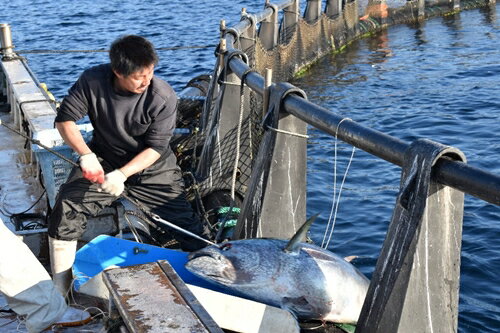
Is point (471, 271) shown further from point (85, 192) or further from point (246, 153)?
point (85, 192)

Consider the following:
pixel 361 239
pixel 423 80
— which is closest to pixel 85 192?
pixel 361 239

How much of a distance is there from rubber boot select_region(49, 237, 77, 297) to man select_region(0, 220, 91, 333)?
0.40m

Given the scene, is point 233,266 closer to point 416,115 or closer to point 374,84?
point 416,115

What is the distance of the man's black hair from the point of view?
4871mm

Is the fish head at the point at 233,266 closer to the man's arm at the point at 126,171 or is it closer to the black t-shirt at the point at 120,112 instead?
the man's arm at the point at 126,171

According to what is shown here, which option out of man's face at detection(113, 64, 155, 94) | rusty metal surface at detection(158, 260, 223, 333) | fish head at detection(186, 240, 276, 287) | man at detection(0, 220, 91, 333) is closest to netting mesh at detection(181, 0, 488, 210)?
man's face at detection(113, 64, 155, 94)

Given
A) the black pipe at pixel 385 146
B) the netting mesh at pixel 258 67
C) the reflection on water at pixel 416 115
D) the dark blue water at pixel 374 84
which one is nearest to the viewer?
the black pipe at pixel 385 146

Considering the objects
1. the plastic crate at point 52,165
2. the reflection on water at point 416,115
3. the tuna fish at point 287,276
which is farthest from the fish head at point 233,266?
the reflection on water at point 416,115

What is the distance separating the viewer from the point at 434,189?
10.8 feet

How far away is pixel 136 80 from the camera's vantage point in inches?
196

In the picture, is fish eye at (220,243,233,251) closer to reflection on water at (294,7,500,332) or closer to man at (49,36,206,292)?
man at (49,36,206,292)

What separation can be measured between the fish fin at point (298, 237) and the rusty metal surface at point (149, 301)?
799mm

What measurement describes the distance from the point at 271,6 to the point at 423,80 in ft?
12.6

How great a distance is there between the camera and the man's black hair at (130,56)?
4.87 metres
